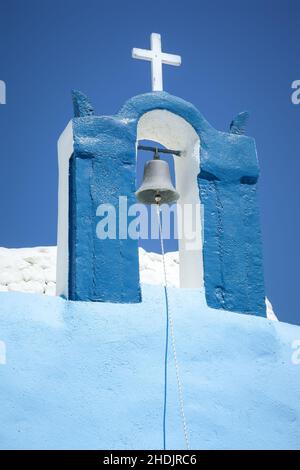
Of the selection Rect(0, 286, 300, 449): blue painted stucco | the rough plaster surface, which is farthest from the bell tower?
the rough plaster surface

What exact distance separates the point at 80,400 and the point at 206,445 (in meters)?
0.65

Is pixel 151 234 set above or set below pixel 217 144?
below

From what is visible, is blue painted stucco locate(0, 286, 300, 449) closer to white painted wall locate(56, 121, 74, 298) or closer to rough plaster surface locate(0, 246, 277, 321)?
white painted wall locate(56, 121, 74, 298)

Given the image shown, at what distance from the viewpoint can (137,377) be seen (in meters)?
3.56

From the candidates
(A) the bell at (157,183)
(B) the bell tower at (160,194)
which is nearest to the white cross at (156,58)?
(B) the bell tower at (160,194)

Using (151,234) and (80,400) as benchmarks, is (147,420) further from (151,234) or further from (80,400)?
(151,234)

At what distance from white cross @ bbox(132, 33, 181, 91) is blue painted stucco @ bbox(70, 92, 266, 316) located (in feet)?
0.64

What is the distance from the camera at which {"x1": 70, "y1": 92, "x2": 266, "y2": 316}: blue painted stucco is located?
3.91m

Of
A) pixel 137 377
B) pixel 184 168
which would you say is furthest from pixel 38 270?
pixel 137 377

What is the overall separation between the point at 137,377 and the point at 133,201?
1060 mm

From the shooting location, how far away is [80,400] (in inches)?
132

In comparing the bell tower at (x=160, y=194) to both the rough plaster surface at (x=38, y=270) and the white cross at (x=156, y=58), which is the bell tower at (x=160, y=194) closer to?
the white cross at (x=156, y=58)
